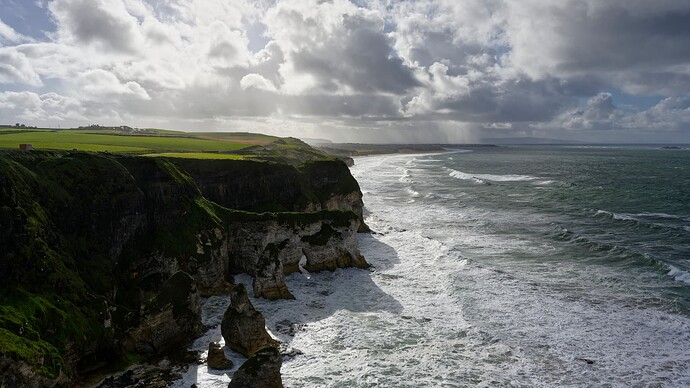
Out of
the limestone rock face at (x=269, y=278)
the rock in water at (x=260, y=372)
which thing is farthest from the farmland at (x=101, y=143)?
the rock in water at (x=260, y=372)

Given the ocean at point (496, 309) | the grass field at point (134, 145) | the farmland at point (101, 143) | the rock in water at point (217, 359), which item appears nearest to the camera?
the rock in water at point (217, 359)

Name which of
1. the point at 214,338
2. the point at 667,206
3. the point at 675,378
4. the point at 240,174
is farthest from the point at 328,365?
the point at 667,206

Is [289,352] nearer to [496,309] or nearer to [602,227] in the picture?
[496,309]

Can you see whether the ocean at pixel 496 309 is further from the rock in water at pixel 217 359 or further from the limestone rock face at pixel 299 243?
the limestone rock face at pixel 299 243

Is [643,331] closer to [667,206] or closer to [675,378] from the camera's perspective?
[675,378]

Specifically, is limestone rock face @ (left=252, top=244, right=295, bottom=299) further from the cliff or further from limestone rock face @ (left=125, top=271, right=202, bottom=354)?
limestone rock face @ (left=125, top=271, right=202, bottom=354)

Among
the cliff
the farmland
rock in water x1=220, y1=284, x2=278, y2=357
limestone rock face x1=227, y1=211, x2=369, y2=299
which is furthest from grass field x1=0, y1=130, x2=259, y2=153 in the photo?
rock in water x1=220, y1=284, x2=278, y2=357

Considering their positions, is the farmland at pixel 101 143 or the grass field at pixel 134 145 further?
the farmland at pixel 101 143
